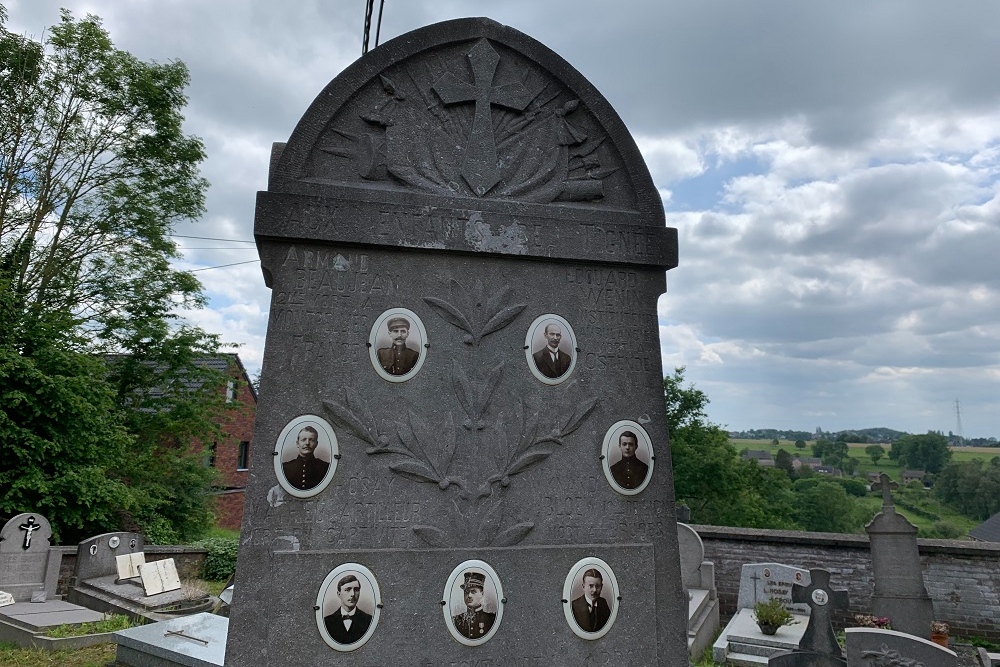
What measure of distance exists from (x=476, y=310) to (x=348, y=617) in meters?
1.78

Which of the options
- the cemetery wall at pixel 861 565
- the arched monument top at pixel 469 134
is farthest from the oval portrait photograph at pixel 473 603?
the cemetery wall at pixel 861 565

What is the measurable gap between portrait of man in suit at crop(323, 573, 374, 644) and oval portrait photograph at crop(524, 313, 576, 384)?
4.96ft

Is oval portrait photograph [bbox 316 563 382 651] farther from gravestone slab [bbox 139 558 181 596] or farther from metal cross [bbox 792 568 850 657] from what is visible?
gravestone slab [bbox 139 558 181 596]

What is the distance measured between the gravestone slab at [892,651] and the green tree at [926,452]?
135 feet

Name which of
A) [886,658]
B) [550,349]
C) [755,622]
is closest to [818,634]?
[886,658]

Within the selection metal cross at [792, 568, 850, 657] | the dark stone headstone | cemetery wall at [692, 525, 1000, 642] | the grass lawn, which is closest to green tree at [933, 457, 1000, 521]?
cemetery wall at [692, 525, 1000, 642]

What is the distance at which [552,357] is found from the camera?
143 inches

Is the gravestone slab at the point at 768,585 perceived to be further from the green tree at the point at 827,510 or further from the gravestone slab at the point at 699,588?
the green tree at the point at 827,510

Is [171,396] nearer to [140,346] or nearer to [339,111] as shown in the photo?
[140,346]

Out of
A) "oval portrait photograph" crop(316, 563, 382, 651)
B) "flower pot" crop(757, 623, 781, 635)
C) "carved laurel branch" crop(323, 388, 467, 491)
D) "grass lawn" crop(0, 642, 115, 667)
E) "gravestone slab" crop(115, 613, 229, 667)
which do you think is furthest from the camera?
"flower pot" crop(757, 623, 781, 635)

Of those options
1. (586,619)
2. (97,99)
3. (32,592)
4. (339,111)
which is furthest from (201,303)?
(586,619)

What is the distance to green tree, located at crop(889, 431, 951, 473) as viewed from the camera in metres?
41.1

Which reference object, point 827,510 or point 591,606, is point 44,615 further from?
point 827,510

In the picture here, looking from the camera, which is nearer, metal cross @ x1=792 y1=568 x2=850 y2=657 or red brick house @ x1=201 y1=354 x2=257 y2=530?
metal cross @ x1=792 y1=568 x2=850 y2=657
